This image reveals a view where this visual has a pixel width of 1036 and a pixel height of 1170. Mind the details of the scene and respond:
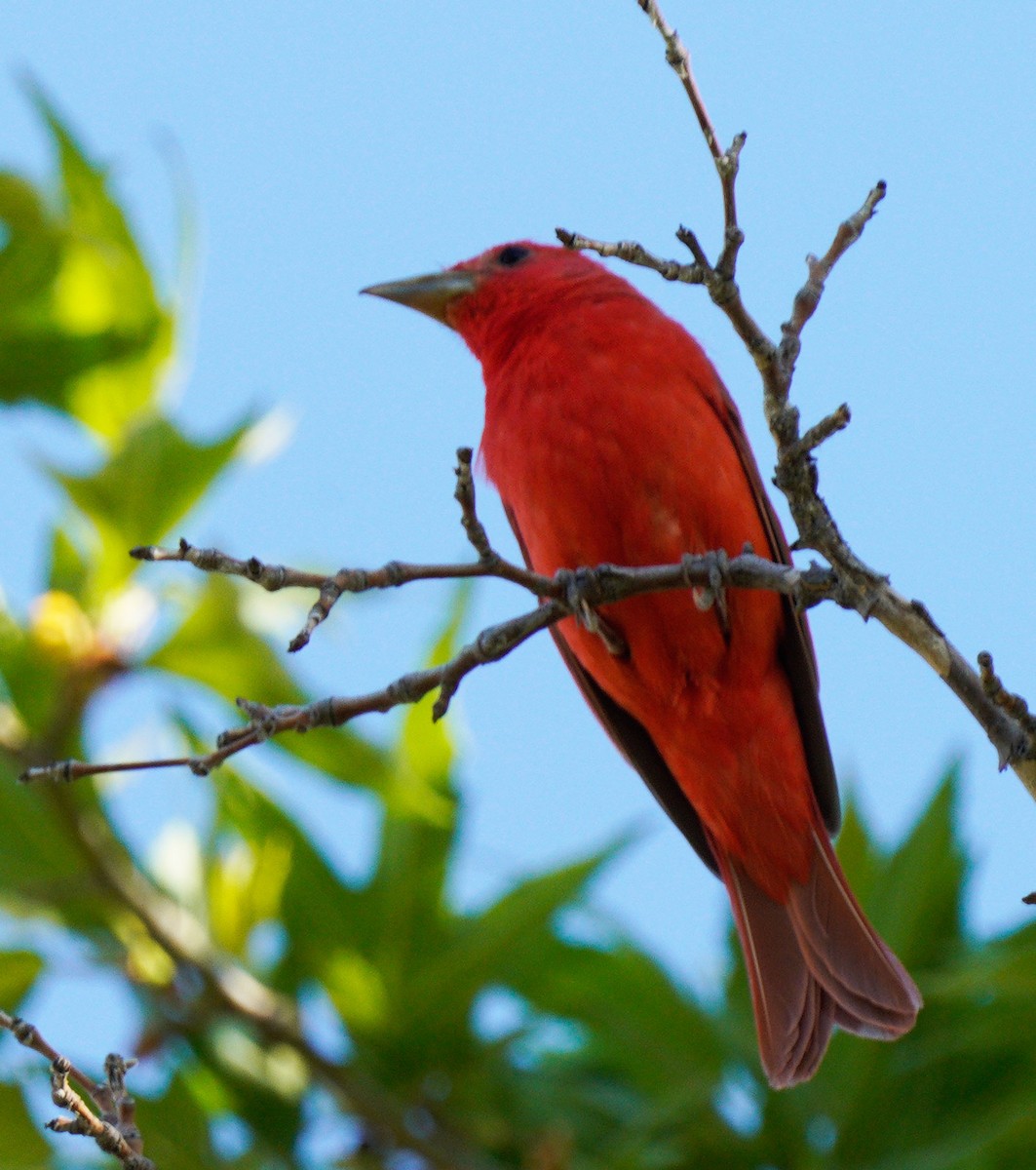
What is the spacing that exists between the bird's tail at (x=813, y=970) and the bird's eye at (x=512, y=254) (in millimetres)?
2037

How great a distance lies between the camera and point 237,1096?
4.86m

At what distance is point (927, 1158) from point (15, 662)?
2850 mm

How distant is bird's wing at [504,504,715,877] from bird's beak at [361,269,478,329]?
0.94m

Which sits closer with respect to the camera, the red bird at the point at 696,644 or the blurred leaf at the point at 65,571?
the red bird at the point at 696,644

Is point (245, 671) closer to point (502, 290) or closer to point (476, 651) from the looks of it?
point (502, 290)

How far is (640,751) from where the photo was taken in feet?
15.8

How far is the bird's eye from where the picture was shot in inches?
220

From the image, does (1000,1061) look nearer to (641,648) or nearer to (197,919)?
(641,648)

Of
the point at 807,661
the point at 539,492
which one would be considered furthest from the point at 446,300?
the point at 807,661

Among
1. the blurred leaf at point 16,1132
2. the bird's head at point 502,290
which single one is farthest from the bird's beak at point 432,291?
the blurred leaf at point 16,1132

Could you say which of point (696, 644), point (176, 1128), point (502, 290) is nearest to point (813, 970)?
point (696, 644)

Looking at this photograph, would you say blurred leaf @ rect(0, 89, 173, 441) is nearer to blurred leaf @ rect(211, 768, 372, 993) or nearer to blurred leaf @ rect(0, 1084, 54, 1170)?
blurred leaf @ rect(211, 768, 372, 993)

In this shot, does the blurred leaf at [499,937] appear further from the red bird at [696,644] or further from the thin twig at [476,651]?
the thin twig at [476,651]

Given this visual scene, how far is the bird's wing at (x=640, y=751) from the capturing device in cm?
475
